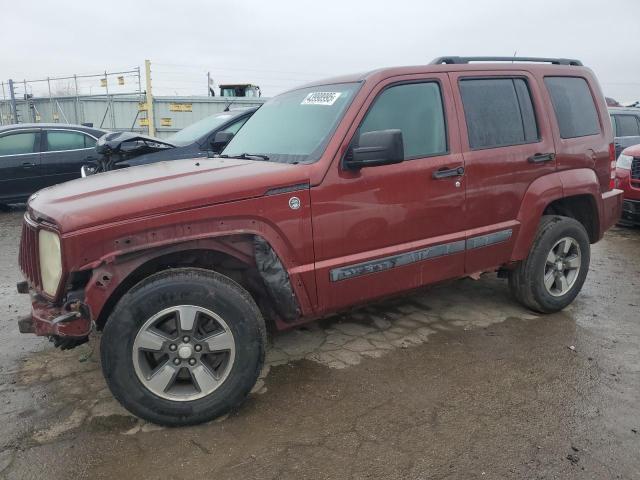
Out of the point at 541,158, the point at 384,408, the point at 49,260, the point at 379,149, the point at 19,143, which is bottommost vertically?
the point at 384,408

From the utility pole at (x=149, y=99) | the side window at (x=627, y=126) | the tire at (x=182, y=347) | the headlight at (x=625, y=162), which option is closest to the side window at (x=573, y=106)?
the tire at (x=182, y=347)

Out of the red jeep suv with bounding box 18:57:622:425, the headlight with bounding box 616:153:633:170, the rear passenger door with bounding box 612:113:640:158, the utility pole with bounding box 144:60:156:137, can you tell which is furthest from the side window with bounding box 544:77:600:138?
the utility pole with bounding box 144:60:156:137

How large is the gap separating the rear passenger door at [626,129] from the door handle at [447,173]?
769 centimetres

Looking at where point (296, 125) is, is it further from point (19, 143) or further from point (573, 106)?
point (19, 143)

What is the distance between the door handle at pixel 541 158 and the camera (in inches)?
154

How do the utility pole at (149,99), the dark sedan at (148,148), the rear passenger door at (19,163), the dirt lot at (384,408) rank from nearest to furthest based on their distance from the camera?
the dirt lot at (384,408), the dark sedan at (148,148), the rear passenger door at (19,163), the utility pole at (149,99)

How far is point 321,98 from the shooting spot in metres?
3.58

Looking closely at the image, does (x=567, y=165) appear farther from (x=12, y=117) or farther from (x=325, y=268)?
(x=12, y=117)

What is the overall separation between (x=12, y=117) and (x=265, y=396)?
22395 millimetres

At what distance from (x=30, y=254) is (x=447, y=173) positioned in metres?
2.68

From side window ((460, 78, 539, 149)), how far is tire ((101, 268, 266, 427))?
2113 mm

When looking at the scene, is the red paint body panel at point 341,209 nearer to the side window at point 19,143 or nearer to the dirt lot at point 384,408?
the dirt lot at point 384,408

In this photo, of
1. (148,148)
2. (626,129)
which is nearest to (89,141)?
(148,148)

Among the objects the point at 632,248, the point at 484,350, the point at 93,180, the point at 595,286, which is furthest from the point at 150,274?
the point at 632,248
